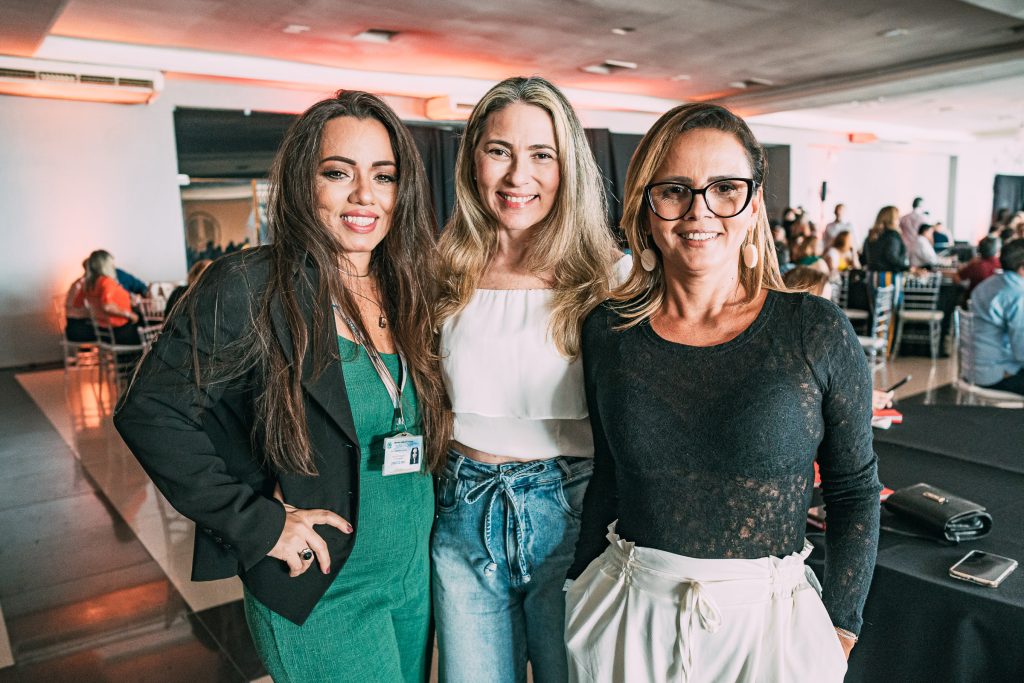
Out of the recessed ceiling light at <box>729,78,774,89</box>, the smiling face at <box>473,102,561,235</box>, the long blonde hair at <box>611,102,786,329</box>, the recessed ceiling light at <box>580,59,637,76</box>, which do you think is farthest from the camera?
the recessed ceiling light at <box>729,78,774,89</box>

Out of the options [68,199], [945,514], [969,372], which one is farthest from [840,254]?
[68,199]

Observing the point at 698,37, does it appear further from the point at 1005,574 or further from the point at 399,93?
the point at 1005,574

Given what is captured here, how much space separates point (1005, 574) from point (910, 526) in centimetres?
27

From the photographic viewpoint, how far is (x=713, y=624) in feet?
3.67

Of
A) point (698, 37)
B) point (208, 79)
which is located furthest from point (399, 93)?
point (698, 37)

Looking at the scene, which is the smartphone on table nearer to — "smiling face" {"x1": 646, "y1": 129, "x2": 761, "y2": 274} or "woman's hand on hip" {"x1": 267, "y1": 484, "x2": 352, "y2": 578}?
"smiling face" {"x1": 646, "y1": 129, "x2": 761, "y2": 274}

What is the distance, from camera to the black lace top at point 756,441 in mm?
1140

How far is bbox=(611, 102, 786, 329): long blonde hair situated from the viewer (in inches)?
48.9

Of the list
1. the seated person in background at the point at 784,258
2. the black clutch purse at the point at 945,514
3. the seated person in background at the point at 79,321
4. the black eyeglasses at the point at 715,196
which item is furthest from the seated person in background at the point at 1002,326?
the seated person in background at the point at 79,321

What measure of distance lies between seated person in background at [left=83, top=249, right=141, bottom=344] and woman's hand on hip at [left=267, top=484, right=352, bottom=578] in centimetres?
674

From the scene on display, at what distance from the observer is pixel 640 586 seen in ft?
3.99

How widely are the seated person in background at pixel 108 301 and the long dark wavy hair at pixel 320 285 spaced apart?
21.5ft

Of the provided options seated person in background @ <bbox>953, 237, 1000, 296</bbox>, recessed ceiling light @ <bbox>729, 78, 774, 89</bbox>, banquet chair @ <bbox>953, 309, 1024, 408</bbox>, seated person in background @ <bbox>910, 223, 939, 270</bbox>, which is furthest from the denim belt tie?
seated person in background @ <bbox>910, 223, 939, 270</bbox>

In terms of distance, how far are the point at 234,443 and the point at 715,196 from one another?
95 cm
